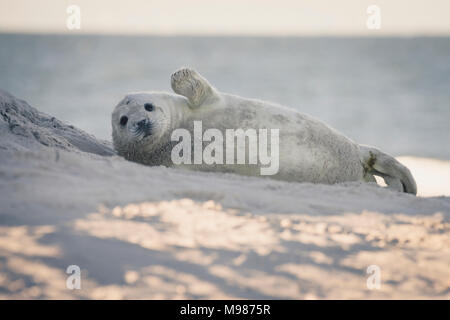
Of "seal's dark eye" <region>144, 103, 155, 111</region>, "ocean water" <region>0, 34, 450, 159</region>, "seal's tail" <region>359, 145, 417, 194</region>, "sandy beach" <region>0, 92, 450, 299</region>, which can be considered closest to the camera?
"sandy beach" <region>0, 92, 450, 299</region>

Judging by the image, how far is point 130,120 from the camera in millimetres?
4254

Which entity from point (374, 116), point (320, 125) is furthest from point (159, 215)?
point (374, 116)

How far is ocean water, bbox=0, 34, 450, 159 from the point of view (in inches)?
846

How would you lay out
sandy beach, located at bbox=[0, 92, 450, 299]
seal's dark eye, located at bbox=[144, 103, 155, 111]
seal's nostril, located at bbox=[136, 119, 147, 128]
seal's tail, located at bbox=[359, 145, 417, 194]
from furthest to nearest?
seal's tail, located at bbox=[359, 145, 417, 194]
seal's dark eye, located at bbox=[144, 103, 155, 111]
seal's nostril, located at bbox=[136, 119, 147, 128]
sandy beach, located at bbox=[0, 92, 450, 299]

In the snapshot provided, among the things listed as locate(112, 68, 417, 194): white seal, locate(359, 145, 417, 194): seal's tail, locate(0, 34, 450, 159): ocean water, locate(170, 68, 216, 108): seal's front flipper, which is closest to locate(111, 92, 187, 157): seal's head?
locate(112, 68, 417, 194): white seal

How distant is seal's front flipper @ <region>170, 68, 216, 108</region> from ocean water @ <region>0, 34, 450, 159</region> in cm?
1234

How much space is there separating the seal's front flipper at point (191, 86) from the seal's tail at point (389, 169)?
152 centimetres

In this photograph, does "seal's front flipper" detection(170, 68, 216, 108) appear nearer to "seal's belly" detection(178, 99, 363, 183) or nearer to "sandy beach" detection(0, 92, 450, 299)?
"seal's belly" detection(178, 99, 363, 183)

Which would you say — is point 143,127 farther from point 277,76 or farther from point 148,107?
point 277,76

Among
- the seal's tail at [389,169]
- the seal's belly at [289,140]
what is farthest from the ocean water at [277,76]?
the seal's belly at [289,140]

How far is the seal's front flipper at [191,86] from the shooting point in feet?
14.6

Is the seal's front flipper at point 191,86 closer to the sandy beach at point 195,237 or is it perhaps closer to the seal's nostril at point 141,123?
the seal's nostril at point 141,123

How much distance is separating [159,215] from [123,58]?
40.3 meters
